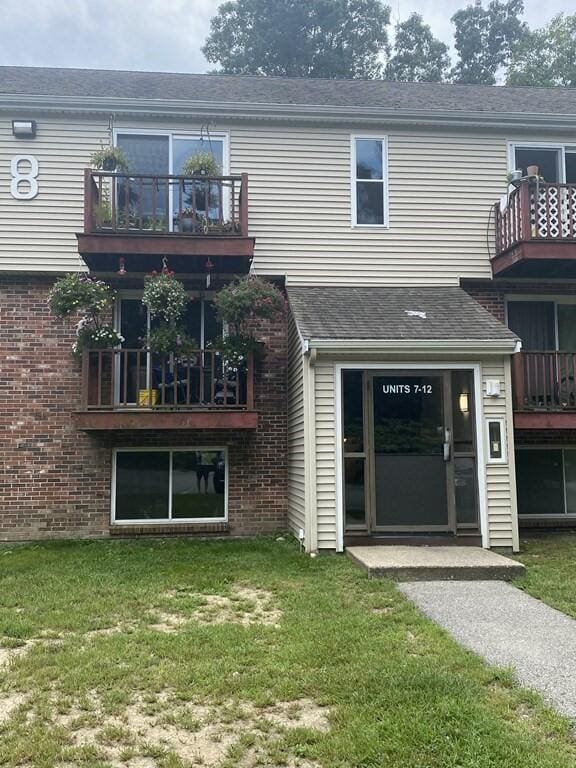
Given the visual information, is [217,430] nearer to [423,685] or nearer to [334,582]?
[334,582]

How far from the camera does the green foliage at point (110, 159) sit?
862cm

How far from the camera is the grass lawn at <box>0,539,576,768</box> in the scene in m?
2.84

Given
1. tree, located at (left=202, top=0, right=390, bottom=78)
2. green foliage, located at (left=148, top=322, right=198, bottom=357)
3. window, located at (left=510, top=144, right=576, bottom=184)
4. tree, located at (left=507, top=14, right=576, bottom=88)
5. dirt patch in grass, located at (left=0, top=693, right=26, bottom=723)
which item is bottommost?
dirt patch in grass, located at (left=0, top=693, right=26, bottom=723)

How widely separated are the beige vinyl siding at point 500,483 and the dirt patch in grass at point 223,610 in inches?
133

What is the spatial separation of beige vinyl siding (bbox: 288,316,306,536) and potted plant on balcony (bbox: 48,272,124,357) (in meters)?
2.50

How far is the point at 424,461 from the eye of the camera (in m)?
7.69

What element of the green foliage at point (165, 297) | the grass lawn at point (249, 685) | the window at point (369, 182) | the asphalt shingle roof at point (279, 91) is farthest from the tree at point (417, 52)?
the grass lawn at point (249, 685)

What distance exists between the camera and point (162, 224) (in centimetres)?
869

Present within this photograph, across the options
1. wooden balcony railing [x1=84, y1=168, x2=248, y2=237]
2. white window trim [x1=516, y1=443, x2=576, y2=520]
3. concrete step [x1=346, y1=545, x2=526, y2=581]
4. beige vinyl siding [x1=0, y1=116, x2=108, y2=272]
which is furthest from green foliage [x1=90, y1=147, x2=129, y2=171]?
white window trim [x1=516, y1=443, x2=576, y2=520]

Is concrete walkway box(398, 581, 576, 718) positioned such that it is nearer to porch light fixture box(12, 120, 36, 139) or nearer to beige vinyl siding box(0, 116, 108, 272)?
beige vinyl siding box(0, 116, 108, 272)

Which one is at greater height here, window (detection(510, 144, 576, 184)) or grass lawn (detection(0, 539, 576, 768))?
window (detection(510, 144, 576, 184))

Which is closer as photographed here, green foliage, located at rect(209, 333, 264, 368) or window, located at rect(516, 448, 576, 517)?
green foliage, located at rect(209, 333, 264, 368)

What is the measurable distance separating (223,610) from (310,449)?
271 centimetres

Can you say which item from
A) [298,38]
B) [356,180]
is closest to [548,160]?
[356,180]
